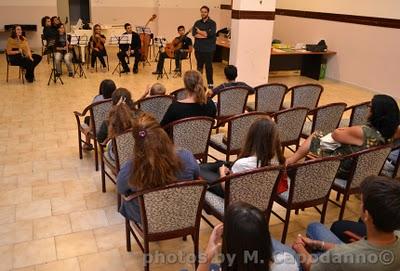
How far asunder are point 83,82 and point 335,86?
17.8 feet

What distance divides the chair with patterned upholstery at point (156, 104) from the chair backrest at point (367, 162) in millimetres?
1942

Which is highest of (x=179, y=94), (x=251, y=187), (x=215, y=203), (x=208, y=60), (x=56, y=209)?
(x=208, y=60)

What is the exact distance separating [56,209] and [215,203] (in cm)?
155

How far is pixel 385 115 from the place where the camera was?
9.46 ft

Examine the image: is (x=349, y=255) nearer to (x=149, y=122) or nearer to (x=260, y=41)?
(x=149, y=122)

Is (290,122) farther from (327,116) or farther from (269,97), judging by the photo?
(269,97)

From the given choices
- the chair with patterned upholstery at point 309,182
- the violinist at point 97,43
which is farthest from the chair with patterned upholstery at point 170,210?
the violinist at point 97,43

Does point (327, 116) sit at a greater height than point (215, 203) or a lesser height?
greater

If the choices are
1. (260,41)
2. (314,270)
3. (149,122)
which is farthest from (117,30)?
(314,270)

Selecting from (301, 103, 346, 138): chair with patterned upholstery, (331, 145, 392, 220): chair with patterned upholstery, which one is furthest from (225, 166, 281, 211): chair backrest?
(301, 103, 346, 138): chair with patterned upholstery

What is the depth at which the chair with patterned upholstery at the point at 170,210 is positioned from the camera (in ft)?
7.52

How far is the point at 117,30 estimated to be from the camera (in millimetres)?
11523

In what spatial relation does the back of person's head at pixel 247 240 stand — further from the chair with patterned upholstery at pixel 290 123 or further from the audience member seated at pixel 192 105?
the chair with patterned upholstery at pixel 290 123

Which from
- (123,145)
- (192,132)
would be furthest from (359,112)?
(123,145)
